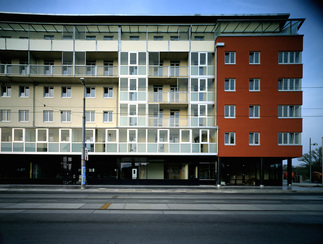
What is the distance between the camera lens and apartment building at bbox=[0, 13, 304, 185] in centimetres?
2420

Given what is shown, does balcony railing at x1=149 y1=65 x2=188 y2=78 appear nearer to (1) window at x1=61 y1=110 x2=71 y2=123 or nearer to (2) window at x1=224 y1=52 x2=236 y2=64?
(2) window at x1=224 y1=52 x2=236 y2=64

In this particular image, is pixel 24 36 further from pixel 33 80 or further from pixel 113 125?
pixel 113 125

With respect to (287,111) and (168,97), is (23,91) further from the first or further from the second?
(287,111)

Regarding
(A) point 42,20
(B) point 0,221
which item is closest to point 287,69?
(B) point 0,221

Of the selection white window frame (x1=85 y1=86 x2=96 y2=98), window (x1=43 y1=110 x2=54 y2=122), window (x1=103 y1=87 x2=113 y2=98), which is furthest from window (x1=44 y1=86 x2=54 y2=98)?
window (x1=103 y1=87 x2=113 y2=98)

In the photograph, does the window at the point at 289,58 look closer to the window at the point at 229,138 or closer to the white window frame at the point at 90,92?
the window at the point at 229,138

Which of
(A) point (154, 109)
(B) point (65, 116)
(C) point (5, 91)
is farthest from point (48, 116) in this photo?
(A) point (154, 109)

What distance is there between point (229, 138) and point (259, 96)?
5516mm

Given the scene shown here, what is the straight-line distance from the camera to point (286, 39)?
24.6m

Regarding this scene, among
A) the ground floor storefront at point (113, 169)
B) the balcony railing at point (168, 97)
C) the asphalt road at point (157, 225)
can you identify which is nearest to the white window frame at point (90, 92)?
the balcony railing at point (168, 97)

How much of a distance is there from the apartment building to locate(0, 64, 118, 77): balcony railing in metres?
0.11

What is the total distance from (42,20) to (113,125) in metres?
15.4

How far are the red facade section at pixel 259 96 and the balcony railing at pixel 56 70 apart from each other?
1234cm

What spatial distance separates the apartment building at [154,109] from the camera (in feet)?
79.4
